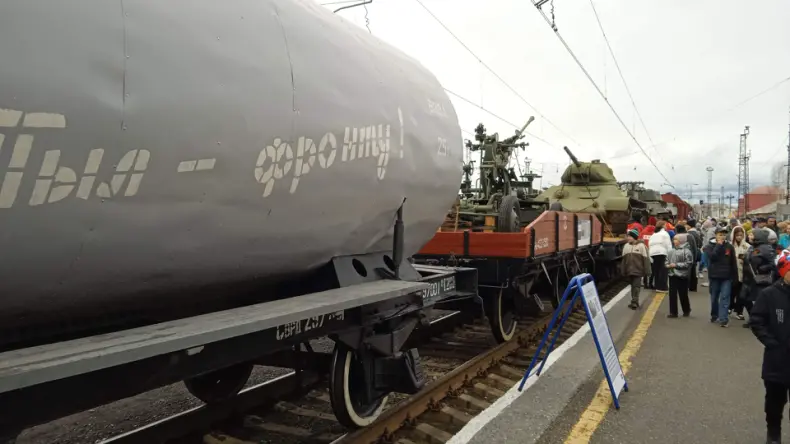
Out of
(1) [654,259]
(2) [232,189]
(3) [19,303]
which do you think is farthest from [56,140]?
(1) [654,259]

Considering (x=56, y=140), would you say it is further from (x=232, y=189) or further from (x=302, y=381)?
(x=302, y=381)

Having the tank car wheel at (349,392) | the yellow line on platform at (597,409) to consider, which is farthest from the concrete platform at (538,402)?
the tank car wheel at (349,392)

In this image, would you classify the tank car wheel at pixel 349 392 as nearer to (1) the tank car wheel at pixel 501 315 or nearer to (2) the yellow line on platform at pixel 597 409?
(2) the yellow line on platform at pixel 597 409

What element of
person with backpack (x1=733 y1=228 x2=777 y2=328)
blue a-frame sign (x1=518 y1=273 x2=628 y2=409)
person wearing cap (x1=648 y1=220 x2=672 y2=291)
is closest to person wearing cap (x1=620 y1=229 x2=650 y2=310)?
person wearing cap (x1=648 y1=220 x2=672 y2=291)

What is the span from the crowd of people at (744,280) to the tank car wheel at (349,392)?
10.1 ft

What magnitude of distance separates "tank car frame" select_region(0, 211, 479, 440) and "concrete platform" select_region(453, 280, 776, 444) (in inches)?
38.2

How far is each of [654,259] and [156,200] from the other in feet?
41.9

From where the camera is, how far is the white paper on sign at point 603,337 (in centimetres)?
520

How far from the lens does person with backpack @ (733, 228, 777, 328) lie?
755 centimetres

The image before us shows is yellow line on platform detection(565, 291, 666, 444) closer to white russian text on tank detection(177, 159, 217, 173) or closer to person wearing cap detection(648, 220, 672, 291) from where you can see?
white russian text on tank detection(177, 159, 217, 173)

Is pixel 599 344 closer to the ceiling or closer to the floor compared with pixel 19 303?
closer to the floor

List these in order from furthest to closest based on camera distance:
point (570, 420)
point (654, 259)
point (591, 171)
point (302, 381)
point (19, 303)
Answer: point (591, 171), point (654, 259), point (302, 381), point (570, 420), point (19, 303)

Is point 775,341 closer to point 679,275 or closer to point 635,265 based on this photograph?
point 679,275

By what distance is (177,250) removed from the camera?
2592 mm
